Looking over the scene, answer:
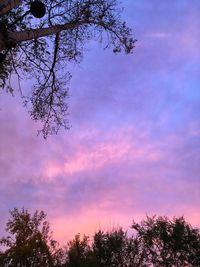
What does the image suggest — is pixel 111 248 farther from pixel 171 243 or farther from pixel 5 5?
pixel 5 5

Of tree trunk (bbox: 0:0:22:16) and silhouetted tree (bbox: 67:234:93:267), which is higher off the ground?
silhouetted tree (bbox: 67:234:93:267)

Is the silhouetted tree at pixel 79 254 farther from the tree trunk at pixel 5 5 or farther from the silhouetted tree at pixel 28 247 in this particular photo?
the tree trunk at pixel 5 5

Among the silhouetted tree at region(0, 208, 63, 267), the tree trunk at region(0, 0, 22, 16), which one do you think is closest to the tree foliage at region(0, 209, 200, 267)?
the silhouetted tree at region(0, 208, 63, 267)

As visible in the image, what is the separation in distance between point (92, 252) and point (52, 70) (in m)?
42.0

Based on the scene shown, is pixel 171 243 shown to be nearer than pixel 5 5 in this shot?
No

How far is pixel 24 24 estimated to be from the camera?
12.5 m

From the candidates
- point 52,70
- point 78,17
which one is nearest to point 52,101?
point 52,70

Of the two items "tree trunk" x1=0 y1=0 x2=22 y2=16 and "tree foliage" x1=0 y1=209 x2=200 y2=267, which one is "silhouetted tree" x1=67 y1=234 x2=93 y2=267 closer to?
"tree foliage" x1=0 y1=209 x2=200 y2=267

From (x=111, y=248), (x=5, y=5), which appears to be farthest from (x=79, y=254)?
(x=5, y=5)

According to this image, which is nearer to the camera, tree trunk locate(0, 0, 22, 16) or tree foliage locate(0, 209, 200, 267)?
tree trunk locate(0, 0, 22, 16)

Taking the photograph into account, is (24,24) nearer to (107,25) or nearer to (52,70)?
(52,70)

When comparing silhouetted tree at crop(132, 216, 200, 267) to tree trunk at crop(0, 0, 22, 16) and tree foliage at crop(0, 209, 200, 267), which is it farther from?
tree trunk at crop(0, 0, 22, 16)

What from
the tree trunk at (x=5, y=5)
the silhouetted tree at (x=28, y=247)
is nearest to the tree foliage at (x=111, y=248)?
the silhouetted tree at (x=28, y=247)

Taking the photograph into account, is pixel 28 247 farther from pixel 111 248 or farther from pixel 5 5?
pixel 5 5
